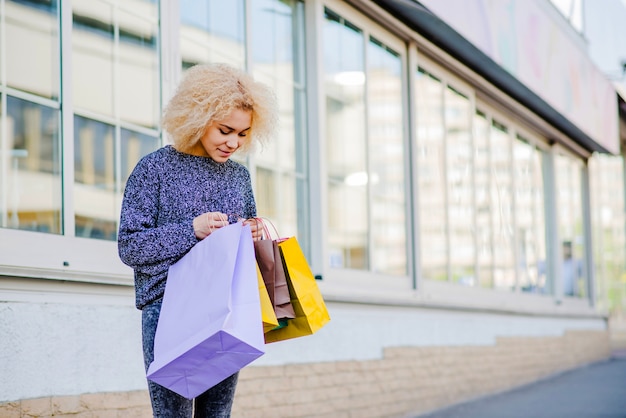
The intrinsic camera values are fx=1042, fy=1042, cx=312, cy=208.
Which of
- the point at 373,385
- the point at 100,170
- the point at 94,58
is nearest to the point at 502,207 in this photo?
the point at 373,385

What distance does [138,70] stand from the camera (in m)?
6.13

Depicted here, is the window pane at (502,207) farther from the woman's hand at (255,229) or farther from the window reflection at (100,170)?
the woman's hand at (255,229)

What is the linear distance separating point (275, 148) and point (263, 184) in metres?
0.27

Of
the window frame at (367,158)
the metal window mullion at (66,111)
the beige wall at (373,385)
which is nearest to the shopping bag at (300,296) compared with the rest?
the beige wall at (373,385)

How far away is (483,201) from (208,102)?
7.33m

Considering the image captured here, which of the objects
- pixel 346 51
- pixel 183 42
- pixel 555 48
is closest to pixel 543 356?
pixel 555 48

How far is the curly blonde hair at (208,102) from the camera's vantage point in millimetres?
2906

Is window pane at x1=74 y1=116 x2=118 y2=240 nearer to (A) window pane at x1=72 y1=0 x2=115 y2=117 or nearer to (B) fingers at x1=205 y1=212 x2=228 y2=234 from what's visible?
(A) window pane at x1=72 y1=0 x2=115 y2=117

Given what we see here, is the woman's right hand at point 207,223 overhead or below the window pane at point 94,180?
below

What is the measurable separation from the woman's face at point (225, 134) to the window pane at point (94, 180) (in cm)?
272

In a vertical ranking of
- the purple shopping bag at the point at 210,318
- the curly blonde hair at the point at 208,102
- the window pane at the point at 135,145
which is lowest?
the purple shopping bag at the point at 210,318

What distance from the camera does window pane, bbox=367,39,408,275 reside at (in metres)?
7.50

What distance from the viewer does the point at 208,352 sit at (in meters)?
2.61

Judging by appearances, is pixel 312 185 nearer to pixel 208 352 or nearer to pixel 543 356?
pixel 208 352
